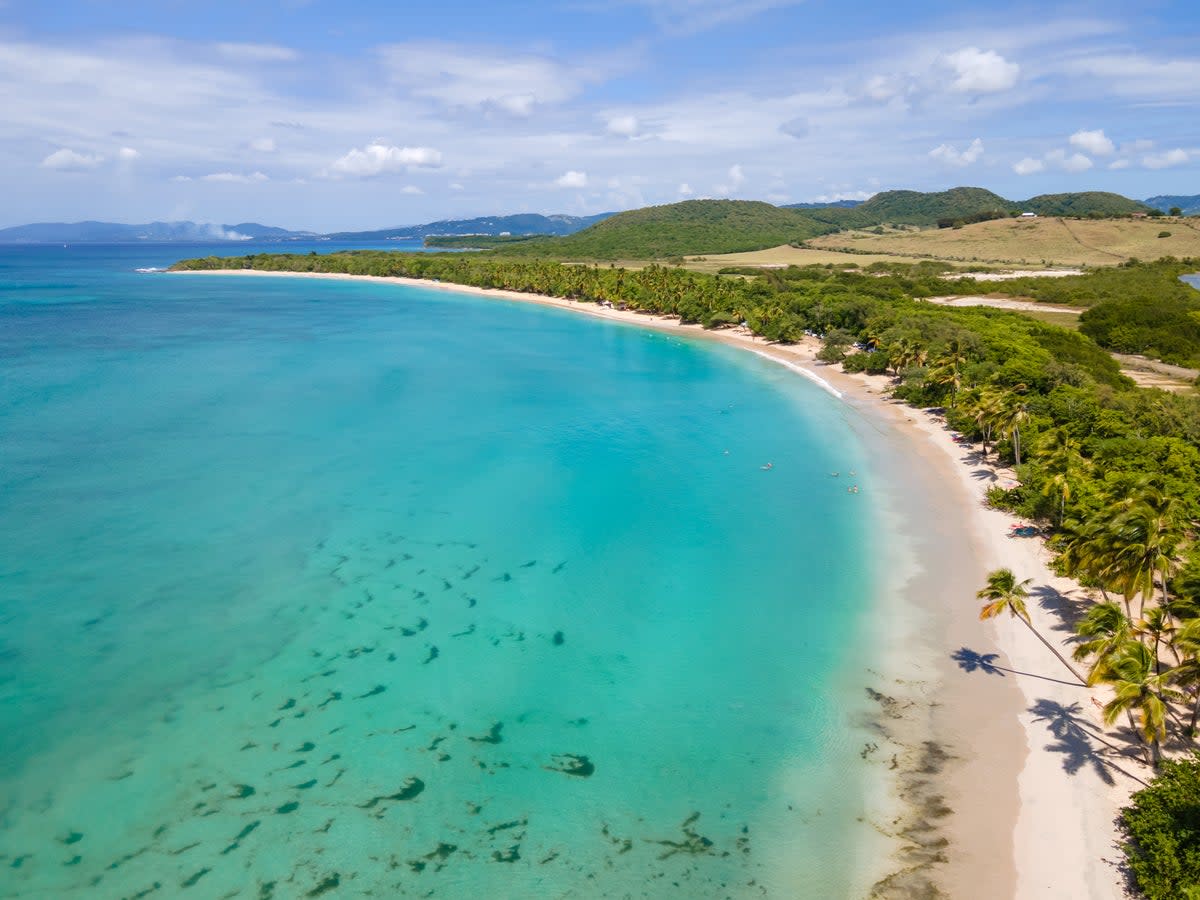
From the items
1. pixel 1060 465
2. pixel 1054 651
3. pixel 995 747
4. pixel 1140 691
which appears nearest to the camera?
pixel 1140 691

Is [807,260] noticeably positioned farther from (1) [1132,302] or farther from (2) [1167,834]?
(2) [1167,834]

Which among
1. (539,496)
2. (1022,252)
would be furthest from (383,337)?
(1022,252)

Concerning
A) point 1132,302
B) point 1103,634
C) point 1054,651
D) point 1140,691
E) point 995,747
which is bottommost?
point 995,747

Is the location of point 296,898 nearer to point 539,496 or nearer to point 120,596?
point 120,596

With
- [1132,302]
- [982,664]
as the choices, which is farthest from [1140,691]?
[1132,302]

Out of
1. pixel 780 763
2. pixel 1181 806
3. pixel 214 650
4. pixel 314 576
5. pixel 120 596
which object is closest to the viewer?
pixel 1181 806

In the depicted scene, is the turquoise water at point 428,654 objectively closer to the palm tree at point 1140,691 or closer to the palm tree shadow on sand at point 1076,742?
the palm tree shadow on sand at point 1076,742

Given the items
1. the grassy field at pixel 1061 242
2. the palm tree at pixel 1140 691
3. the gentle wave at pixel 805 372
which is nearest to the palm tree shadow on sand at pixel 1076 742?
the palm tree at pixel 1140 691

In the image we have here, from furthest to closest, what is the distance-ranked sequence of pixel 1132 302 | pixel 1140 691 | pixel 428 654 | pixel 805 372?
pixel 1132 302, pixel 805 372, pixel 428 654, pixel 1140 691
